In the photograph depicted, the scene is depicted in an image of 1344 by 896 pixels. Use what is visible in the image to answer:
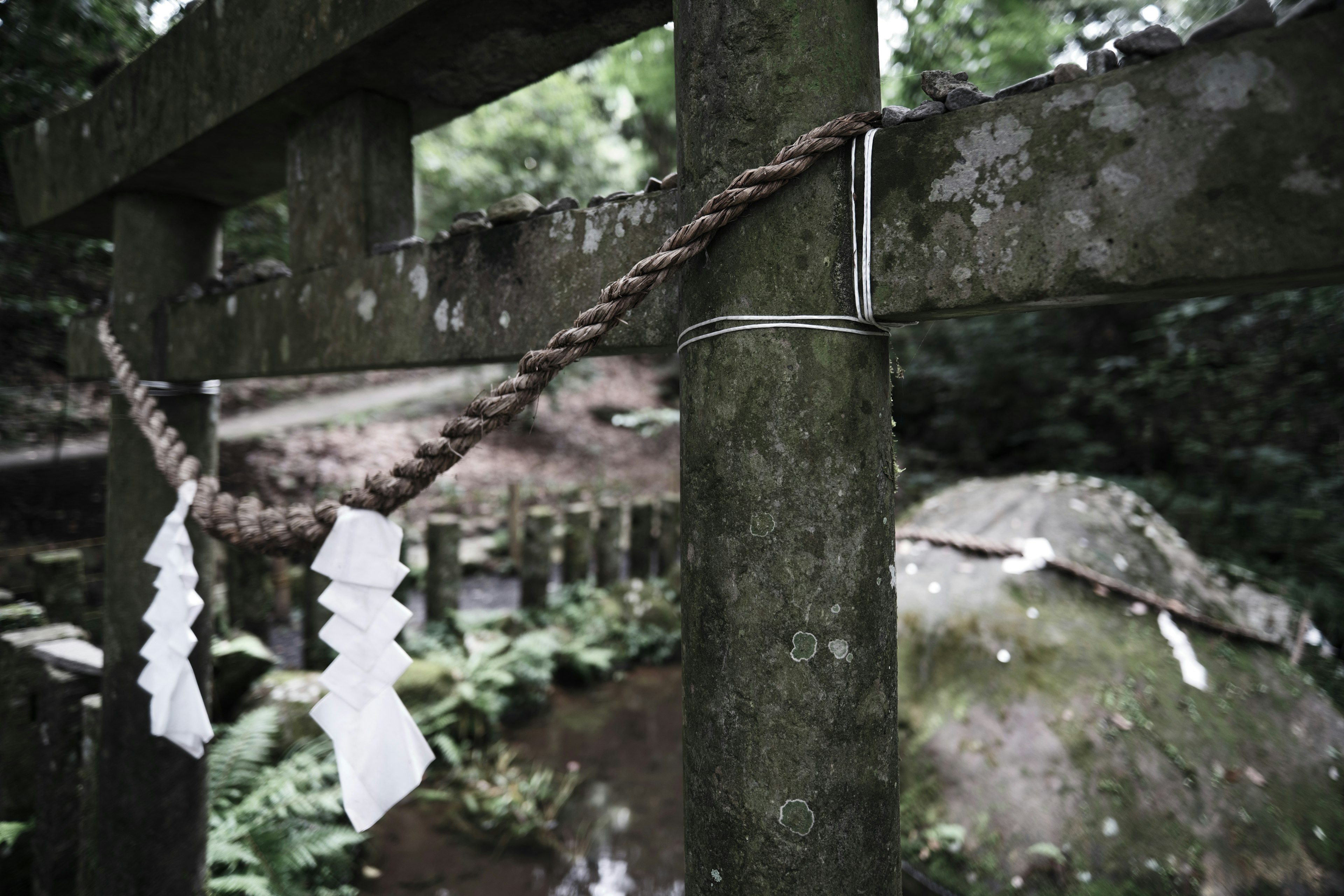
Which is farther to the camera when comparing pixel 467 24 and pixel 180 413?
pixel 180 413

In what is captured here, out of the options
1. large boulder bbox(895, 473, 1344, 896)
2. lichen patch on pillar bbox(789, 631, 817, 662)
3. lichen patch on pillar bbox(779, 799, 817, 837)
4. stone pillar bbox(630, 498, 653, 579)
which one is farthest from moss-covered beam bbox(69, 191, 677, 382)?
stone pillar bbox(630, 498, 653, 579)

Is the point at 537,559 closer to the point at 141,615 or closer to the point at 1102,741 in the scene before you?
the point at 141,615

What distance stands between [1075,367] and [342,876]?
364 inches

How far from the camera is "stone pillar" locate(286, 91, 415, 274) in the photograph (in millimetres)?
2031

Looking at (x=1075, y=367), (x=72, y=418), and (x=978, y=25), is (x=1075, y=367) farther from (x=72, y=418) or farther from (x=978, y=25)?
(x=72, y=418)

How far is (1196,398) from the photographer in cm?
743

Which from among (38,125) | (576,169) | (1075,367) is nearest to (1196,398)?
(1075,367)

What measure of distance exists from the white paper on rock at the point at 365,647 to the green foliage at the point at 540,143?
21.9 ft

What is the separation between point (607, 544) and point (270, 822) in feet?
12.4

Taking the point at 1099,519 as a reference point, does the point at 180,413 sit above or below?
above

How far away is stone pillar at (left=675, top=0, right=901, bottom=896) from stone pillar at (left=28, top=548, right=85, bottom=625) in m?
4.33

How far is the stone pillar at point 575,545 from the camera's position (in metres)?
6.40

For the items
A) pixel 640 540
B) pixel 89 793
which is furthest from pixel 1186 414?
pixel 89 793

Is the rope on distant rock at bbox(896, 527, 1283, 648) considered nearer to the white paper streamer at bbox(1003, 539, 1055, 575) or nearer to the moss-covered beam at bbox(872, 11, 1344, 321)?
the white paper streamer at bbox(1003, 539, 1055, 575)
